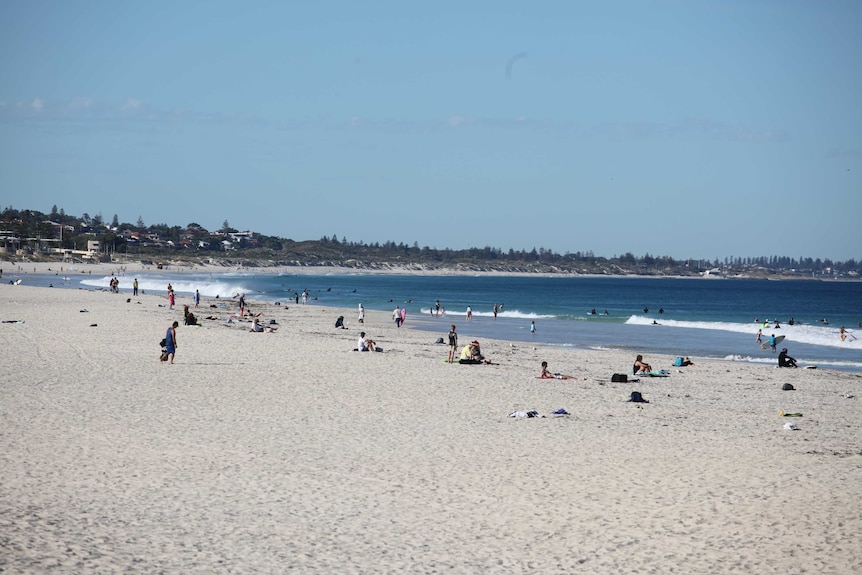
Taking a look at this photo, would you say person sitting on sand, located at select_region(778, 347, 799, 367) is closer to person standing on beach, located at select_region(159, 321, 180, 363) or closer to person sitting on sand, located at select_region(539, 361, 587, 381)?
person sitting on sand, located at select_region(539, 361, 587, 381)

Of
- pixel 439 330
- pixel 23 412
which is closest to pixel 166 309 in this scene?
pixel 439 330

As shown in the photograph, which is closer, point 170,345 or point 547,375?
point 170,345

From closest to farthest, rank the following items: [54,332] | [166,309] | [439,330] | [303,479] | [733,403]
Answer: [303,479] < [733,403] < [54,332] < [439,330] < [166,309]

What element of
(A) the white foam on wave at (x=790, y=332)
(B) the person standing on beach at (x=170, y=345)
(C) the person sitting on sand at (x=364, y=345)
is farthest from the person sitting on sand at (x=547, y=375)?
(A) the white foam on wave at (x=790, y=332)

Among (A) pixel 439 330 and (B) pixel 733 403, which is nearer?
(B) pixel 733 403

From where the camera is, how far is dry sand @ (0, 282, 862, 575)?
8.80 m

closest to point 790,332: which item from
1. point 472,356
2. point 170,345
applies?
point 472,356

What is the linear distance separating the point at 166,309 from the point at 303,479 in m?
39.9

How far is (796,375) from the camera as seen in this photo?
2773cm

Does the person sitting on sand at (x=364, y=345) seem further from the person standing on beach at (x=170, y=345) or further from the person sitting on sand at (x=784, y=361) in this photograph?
the person sitting on sand at (x=784, y=361)

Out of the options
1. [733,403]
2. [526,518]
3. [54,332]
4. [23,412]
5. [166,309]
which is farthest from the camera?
[166,309]

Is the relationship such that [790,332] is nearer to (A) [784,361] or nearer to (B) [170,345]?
(A) [784,361]

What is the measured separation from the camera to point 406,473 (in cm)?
1209

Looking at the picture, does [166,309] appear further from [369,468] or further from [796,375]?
[369,468]
